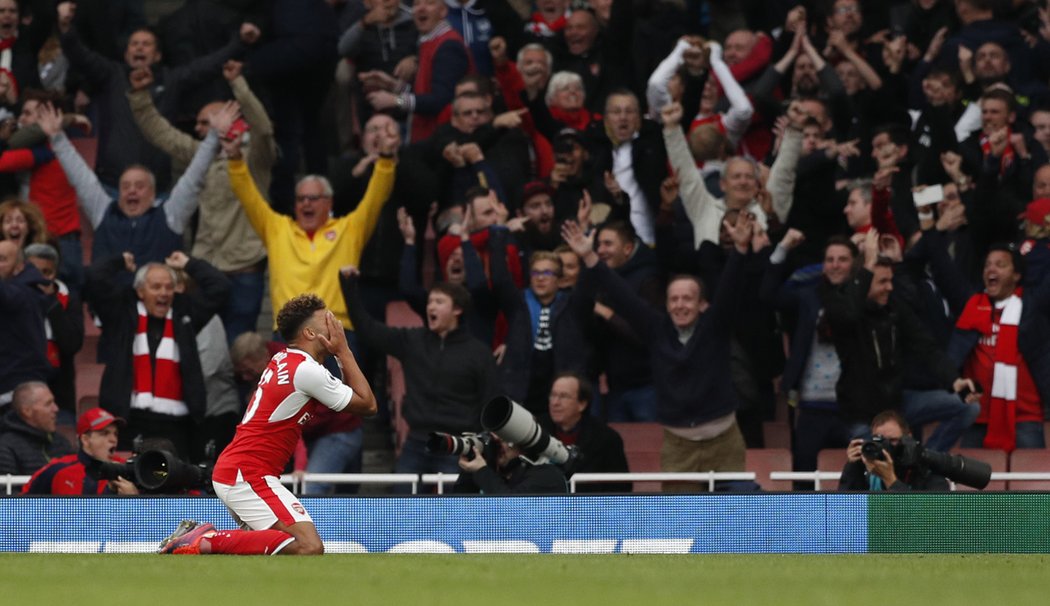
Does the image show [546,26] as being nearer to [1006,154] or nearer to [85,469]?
[1006,154]

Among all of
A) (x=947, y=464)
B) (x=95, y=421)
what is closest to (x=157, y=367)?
(x=95, y=421)

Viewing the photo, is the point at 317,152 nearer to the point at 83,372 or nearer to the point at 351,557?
the point at 83,372

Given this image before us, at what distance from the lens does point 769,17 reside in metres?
16.9

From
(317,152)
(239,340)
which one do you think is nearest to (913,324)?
(239,340)

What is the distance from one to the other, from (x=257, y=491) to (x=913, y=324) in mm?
5153

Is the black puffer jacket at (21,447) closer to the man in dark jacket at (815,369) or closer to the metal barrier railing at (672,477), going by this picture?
the metal barrier railing at (672,477)

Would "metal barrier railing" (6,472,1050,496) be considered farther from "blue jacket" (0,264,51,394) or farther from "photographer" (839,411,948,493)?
"blue jacket" (0,264,51,394)

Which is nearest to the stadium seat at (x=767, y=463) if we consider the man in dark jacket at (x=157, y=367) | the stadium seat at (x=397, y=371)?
the stadium seat at (x=397, y=371)

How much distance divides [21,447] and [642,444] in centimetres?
400

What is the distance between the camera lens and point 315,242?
13484mm

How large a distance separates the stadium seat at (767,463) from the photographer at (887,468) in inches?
58.3

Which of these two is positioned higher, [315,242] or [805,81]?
[805,81]

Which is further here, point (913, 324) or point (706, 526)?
point (913, 324)

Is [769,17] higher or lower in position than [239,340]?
higher
